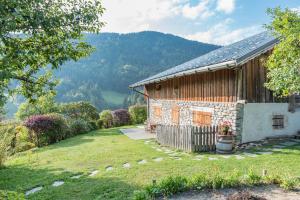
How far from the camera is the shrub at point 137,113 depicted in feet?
86.0

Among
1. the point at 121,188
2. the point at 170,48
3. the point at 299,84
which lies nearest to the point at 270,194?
the point at 299,84

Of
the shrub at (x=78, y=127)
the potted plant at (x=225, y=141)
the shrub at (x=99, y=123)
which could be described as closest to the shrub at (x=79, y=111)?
the shrub at (x=99, y=123)

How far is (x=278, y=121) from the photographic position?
41.0 feet

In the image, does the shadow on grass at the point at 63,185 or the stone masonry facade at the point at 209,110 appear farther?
the stone masonry facade at the point at 209,110

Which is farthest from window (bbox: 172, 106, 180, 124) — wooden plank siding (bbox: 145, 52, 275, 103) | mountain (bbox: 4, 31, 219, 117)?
mountain (bbox: 4, 31, 219, 117)

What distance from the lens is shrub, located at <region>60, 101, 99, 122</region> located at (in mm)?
24141

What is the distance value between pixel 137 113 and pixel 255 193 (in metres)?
21.0

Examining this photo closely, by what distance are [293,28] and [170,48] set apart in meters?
81.0

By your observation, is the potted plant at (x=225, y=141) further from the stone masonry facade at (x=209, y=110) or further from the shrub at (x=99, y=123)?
the shrub at (x=99, y=123)

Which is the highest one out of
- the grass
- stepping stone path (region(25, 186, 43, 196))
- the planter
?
the grass

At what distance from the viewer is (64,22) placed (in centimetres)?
524

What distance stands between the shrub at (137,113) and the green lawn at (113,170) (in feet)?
48.6

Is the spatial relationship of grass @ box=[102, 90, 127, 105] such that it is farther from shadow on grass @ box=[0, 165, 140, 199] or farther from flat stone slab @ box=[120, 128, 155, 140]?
shadow on grass @ box=[0, 165, 140, 199]

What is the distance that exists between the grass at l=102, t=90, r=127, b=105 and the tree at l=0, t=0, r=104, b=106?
58.5m
